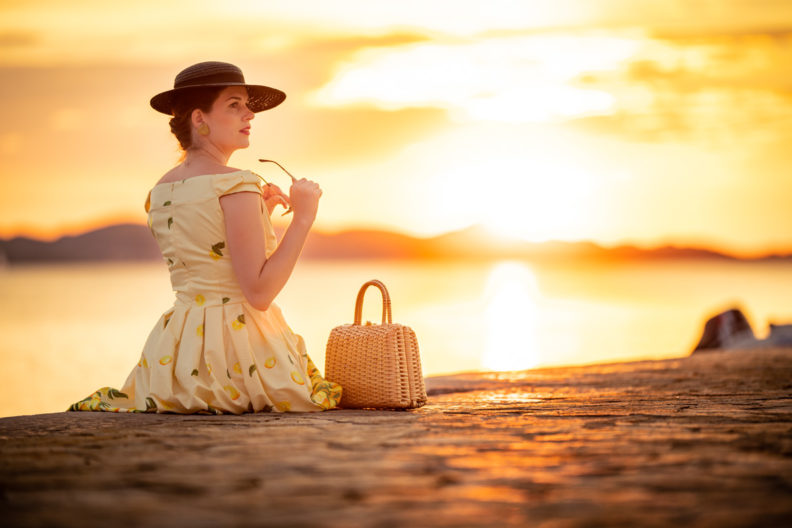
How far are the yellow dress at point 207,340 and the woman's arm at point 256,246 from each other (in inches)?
2.3

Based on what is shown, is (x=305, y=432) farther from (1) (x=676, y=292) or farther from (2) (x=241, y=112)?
(1) (x=676, y=292)

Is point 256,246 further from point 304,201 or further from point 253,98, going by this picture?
point 253,98

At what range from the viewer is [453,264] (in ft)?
428

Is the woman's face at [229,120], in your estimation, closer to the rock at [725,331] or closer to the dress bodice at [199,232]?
the dress bodice at [199,232]

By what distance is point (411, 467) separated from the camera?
2.76 meters

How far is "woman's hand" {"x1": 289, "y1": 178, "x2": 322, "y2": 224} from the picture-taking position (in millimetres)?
4180

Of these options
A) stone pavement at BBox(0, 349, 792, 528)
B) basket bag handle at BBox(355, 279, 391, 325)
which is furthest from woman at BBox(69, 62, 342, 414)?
basket bag handle at BBox(355, 279, 391, 325)

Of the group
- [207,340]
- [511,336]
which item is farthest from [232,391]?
[511,336]

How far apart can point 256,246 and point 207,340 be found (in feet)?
1.63

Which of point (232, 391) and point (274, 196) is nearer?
point (232, 391)

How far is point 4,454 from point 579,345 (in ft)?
61.8

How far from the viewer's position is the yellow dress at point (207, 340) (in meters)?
4.15

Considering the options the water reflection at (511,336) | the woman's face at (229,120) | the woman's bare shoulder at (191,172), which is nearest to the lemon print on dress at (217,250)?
the woman's bare shoulder at (191,172)

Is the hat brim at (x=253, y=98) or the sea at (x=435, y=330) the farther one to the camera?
the sea at (x=435, y=330)
